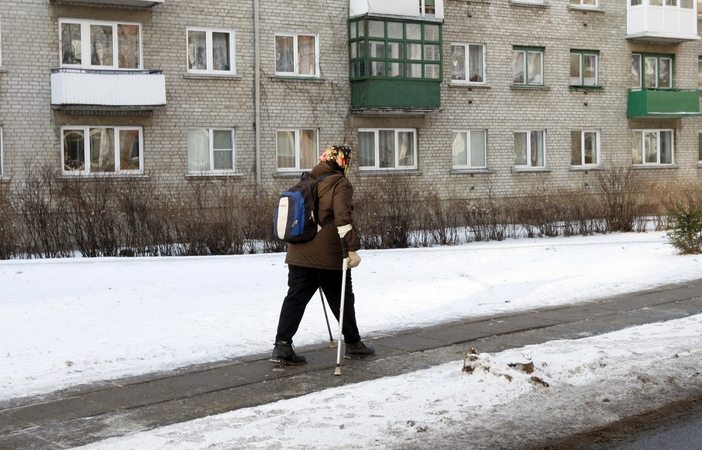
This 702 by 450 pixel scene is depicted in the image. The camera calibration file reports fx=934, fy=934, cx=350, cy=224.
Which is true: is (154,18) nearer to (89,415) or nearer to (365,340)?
(365,340)

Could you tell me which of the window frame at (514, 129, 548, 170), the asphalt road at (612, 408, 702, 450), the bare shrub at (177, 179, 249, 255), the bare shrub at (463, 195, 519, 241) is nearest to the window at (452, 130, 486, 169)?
the window frame at (514, 129, 548, 170)

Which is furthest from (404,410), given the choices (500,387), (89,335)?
(89,335)

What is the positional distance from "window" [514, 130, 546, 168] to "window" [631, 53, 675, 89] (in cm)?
483

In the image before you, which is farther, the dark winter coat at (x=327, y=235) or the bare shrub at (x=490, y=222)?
the bare shrub at (x=490, y=222)

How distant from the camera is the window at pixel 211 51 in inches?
1025

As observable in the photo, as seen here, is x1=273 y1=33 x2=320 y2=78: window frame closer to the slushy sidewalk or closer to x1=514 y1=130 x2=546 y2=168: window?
x1=514 y1=130 x2=546 y2=168: window

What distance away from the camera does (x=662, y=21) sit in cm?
3388

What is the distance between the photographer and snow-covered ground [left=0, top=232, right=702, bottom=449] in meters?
6.20

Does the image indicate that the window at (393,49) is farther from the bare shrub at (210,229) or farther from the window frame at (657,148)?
the bare shrub at (210,229)

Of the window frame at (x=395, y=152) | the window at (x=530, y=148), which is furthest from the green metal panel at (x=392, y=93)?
the window at (x=530, y=148)

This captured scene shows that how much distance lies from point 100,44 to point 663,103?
20.2 meters

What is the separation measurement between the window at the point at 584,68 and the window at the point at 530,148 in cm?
236

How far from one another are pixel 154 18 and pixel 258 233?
9901 mm

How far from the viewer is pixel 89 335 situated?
9.30m
